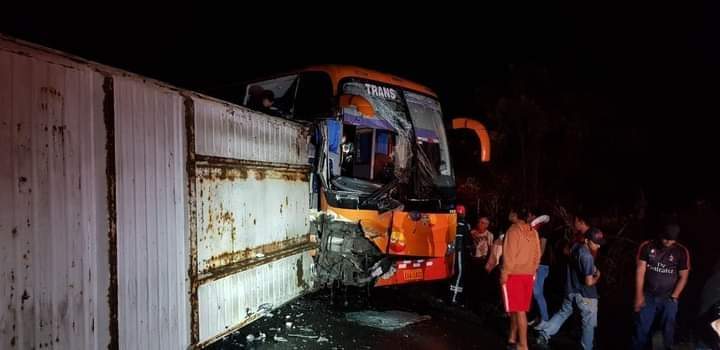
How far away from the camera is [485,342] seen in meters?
5.06

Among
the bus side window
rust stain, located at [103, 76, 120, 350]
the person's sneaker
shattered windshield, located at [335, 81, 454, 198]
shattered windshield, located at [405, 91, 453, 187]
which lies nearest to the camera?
rust stain, located at [103, 76, 120, 350]

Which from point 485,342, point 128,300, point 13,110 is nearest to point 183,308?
point 128,300

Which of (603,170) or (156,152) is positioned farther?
(603,170)

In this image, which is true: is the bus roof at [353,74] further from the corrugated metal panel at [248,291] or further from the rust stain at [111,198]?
the rust stain at [111,198]

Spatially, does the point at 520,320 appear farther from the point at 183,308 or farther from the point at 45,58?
the point at 45,58

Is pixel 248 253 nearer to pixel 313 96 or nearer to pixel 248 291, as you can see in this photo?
pixel 248 291

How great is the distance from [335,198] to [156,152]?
277 cm

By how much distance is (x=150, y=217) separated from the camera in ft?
10.0

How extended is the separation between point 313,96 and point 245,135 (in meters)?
2.14

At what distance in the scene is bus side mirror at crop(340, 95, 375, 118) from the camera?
5297 millimetres

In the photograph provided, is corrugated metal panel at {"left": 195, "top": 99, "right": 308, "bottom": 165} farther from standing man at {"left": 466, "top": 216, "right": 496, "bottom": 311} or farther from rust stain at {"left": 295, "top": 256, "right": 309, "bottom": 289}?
standing man at {"left": 466, "top": 216, "right": 496, "bottom": 311}

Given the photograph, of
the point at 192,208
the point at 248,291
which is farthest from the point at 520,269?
the point at 192,208

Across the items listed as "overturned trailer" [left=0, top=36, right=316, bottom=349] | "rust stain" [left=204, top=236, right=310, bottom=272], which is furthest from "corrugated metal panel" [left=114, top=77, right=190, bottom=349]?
"rust stain" [left=204, top=236, right=310, bottom=272]

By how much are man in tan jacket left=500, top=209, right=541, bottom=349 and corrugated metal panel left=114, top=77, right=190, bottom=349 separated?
10.5ft
